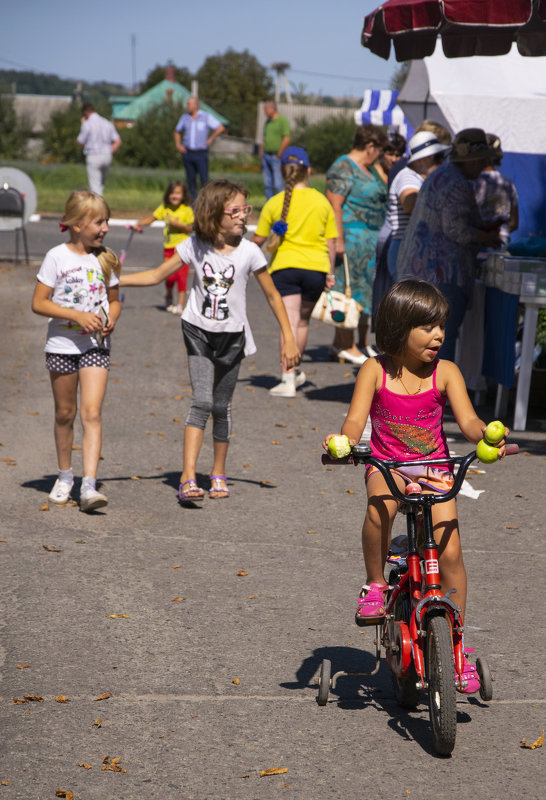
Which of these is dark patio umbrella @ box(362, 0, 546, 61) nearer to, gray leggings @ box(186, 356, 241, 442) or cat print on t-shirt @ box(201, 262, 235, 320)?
cat print on t-shirt @ box(201, 262, 235, 320)

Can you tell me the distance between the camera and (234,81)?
9294 cm

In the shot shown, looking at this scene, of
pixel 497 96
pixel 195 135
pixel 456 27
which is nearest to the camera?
pixel 456 27

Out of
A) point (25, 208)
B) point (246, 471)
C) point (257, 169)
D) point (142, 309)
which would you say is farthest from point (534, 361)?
point (257, 169)

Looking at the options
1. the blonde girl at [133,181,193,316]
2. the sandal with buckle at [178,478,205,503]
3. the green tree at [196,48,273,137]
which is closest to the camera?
the sandal with buckle at [178,478,205,503]

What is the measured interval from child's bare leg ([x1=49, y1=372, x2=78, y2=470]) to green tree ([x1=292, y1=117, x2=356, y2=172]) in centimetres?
3935

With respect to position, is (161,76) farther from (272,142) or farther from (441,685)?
(441,685)

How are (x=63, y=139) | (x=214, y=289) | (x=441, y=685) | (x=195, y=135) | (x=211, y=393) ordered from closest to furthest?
(x=441, y=685) < (x=214, y=289) < (x=211, y=393) < (x=195, y=135) < (x=63, y=139)

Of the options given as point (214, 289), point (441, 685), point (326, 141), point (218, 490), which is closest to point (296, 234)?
point (214, 289)

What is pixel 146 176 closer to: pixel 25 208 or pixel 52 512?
pixel 25 208

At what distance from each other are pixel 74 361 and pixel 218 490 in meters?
1.20

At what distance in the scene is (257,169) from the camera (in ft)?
160

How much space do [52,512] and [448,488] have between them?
334 centimetres

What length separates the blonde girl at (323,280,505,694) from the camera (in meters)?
4.10

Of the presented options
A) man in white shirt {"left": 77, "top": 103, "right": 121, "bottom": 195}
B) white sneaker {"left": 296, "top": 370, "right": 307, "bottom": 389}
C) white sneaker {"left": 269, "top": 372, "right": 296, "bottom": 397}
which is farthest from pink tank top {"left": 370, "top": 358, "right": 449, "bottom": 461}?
man in white shirt {"left": 77, "top": 103, "right": 121, "bottom": 195}
